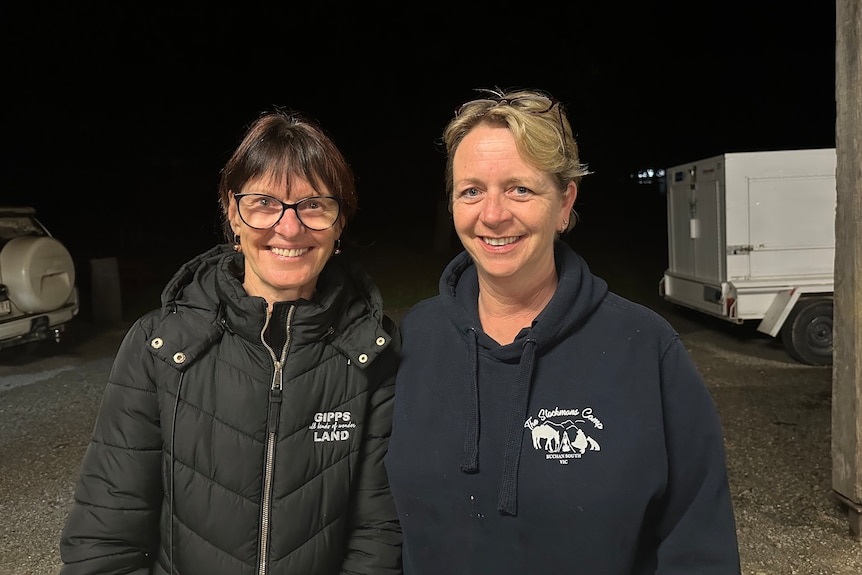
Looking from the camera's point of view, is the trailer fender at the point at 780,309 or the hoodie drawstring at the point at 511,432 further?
the trailer fender at the point at 780,309

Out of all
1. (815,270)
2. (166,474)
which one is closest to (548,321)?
(166,474)

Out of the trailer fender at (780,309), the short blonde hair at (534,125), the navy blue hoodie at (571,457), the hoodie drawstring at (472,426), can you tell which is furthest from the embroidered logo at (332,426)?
the trailer fender at (780,309)

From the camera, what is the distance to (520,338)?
186cm

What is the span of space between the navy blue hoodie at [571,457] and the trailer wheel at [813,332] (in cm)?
785

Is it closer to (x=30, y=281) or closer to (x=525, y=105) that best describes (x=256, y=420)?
(x=525, y=105)

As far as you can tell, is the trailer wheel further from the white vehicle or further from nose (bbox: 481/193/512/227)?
the white vehicle

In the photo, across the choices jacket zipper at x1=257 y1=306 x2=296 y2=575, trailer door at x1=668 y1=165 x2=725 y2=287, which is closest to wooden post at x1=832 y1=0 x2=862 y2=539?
jacket zipper at x1=257 y1=306 x2=296 y2=575

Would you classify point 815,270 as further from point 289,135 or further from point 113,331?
point 113,331

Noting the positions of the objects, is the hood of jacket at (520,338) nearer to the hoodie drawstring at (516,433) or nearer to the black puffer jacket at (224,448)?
the hoodie drawstring at (516,433)

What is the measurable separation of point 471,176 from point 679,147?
32.7m

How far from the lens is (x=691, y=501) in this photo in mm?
1798

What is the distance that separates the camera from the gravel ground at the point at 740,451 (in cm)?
443

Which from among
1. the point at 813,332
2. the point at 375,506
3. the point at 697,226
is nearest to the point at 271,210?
the point at 375,506

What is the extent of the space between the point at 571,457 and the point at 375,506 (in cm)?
60
